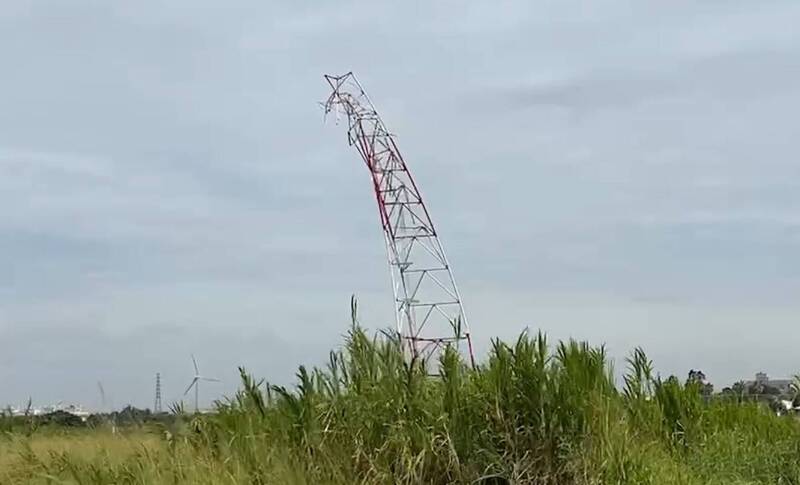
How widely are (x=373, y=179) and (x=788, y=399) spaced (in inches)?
421

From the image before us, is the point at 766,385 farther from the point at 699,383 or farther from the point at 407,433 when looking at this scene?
the point at 407,433

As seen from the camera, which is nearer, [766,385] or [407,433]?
[407,433]

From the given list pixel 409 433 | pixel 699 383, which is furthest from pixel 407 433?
pixel 699 383

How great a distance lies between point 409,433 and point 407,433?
0.02 m

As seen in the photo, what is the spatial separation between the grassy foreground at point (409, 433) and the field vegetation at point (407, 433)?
0.01 metres

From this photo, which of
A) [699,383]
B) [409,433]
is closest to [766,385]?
[699,383]

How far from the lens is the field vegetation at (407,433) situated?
9289 mm

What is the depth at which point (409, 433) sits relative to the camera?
9328mm

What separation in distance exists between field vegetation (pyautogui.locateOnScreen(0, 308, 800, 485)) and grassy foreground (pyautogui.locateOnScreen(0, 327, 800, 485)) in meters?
0.01

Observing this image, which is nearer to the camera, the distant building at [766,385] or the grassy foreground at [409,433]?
the grassy foreground at [409,433]

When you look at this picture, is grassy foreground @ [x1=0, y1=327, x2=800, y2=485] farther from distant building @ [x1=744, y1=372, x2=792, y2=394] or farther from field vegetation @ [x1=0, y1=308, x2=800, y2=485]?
distant building @ [x1=744, y1=372, x2=792, y2=394]

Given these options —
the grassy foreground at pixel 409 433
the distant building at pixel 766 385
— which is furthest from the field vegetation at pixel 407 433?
the distant building at pixel 766 385

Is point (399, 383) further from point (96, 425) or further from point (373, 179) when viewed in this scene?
point (373, 179)

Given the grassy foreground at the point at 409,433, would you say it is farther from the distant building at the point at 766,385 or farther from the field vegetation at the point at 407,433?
the distant building at the point at 766,385
